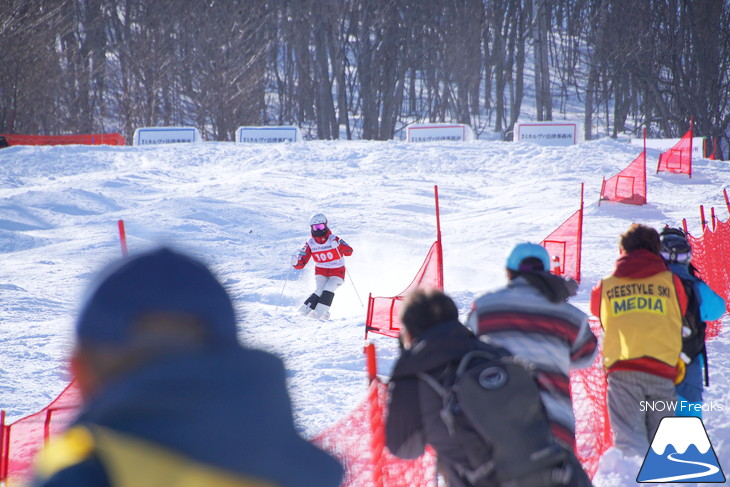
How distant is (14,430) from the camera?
11.9 feet

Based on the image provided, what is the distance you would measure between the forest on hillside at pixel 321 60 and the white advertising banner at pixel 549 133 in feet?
44.3

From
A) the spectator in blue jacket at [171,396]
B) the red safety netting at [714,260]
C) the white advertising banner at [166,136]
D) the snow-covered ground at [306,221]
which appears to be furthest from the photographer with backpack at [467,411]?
the white advertising banner at [166,136]

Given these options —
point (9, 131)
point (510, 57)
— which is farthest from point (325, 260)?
point (510, 57)

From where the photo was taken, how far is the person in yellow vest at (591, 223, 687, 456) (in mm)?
4164

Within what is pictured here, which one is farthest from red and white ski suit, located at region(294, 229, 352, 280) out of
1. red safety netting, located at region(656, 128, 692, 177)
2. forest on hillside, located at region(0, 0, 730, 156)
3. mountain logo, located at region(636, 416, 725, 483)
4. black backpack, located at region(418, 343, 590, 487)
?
forest on hillside, located at region(0, 0, 730, 156)

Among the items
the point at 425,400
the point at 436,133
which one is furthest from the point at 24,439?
the point at 436,133

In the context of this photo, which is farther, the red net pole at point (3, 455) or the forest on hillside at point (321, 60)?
the forest on hillside at point (321, 60)

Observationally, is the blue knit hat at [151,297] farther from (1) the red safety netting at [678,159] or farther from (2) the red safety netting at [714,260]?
(1) the red safety netting at [678,159]

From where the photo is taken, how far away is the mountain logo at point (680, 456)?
13.5 ft

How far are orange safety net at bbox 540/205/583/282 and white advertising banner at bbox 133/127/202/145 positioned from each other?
1643 centimetres

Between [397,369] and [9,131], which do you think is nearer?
[397,369]

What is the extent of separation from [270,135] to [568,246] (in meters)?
15.7

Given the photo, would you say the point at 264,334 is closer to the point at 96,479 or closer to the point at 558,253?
the point at 558,253

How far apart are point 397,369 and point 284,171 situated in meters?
18.3
